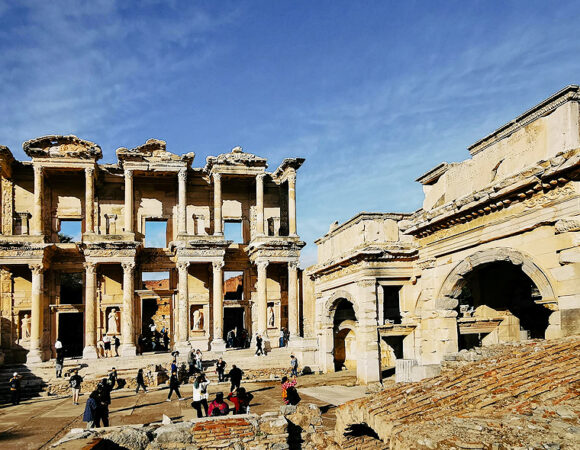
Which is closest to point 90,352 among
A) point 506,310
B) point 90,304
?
point 90,304

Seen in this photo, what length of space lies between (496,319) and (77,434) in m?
10.1

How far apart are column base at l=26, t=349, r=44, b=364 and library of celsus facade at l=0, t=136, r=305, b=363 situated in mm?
48

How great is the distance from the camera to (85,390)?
2362 centimetres

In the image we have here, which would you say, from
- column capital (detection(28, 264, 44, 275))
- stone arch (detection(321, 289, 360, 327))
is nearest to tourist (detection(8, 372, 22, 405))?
column capital (detection(28, 264, 44, 275))

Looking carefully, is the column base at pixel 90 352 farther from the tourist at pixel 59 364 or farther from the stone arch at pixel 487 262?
the stone arch at pixel 487 262

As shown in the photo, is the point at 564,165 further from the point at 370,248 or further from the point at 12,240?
the point at 12,240

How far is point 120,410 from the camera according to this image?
1762 centimetres

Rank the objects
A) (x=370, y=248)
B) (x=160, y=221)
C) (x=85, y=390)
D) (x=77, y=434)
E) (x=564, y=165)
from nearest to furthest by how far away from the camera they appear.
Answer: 1. (x=564, y=165)
2. (x=77, y=434)
3. (x=370, y=248)
4. (x=85, y=390)
5. (x=160, y=221)

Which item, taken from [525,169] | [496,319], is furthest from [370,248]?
[525,169]

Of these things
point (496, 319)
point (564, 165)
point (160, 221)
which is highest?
Answer: point (160, 221)

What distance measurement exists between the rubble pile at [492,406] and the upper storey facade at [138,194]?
919 inches

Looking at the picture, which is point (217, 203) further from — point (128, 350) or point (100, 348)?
point (100, 348)

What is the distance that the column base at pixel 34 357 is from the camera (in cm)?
2691

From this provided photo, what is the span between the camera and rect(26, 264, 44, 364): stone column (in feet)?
90.2
